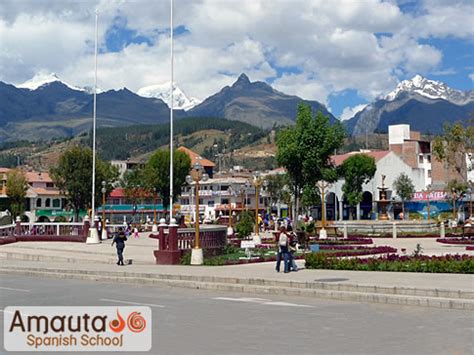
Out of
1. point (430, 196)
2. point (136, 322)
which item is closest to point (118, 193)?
point (430, 196)

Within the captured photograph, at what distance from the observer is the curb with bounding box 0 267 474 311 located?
16609mm

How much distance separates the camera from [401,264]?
77.0 ft

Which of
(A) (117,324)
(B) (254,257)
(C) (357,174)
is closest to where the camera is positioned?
(A) (117,324)

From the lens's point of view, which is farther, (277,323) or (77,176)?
(77,176)

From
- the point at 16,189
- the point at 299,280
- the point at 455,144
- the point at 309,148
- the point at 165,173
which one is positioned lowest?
the point at 299,280

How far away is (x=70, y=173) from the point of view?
89.3 metres

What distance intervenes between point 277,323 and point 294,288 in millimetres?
5697

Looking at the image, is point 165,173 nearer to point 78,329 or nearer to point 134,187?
point 134,187

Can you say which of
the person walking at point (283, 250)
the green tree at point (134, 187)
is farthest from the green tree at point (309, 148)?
the green tree at point (134, 187)

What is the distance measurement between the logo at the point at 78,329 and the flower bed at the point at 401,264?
10.4 m

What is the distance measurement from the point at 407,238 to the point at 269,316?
35335 millimetres

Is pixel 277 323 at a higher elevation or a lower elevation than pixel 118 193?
lower

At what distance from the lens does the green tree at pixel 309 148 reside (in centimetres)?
5328

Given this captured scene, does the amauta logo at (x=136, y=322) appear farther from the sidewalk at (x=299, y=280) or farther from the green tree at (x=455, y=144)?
the green tree at (x=455, y=144)
